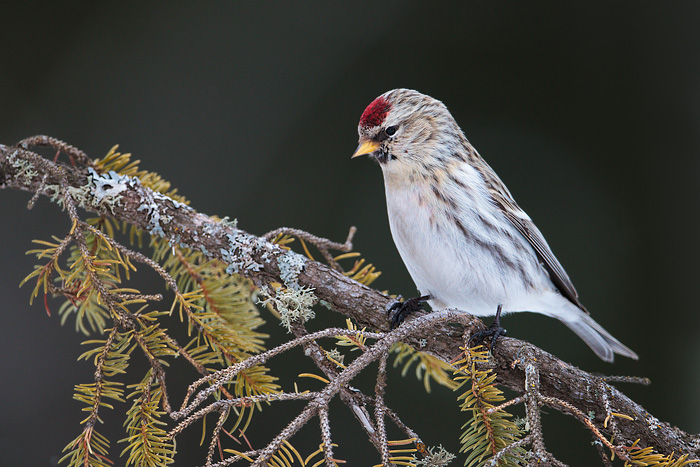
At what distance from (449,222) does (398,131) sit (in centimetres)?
23

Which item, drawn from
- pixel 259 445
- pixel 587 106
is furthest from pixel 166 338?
pixel 587 106

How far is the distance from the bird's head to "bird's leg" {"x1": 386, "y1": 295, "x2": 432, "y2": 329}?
0.98ft

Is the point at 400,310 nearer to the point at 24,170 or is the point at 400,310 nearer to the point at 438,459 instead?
the point at 438,459

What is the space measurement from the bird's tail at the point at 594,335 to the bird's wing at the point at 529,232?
75 mm

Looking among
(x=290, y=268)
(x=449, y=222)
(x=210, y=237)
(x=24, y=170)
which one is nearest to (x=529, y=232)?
(x=449, y=222)

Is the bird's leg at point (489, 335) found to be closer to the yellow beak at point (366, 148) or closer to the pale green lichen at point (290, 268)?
the pale green lichen at point (290, 268)

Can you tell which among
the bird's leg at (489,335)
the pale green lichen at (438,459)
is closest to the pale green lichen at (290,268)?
the bird's leg at (489,335)

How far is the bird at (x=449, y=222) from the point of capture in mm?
1177

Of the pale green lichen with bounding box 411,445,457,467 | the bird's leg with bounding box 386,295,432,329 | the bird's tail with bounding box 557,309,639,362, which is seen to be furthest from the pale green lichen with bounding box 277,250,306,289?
the bird's tail with bounding box 557,309,639,362

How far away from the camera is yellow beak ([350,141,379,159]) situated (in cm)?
119

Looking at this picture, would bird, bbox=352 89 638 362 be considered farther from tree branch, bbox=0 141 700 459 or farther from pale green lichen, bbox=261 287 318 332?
pale green lichen, bbox=261 287 318 332

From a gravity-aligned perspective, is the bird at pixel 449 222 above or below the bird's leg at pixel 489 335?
above

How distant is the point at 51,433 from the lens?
5.22ft

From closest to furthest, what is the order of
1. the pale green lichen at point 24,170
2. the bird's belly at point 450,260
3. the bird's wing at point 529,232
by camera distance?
the pale green lichen at point 24,170 < the bird's belly at point 450,260 < the bird's wing at point 529,232
